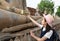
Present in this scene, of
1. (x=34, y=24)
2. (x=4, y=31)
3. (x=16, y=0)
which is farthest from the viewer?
(x=16, y=0)

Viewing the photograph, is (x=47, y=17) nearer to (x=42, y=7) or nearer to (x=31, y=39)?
(x=31, y=39)

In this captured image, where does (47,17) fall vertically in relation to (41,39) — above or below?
above

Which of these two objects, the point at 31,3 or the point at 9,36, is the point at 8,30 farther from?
the point at 31,3

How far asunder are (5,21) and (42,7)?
89.9 inches

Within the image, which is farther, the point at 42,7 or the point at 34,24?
the point at 42,7

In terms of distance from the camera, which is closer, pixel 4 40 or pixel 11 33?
pixel 4 40

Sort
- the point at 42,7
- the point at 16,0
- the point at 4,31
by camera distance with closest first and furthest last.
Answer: the point at 4,31 < the point at 16,0 < the point at 42,7

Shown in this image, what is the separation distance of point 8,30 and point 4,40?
137 millimetres

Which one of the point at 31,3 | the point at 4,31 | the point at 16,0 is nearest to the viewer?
the point at 4,31

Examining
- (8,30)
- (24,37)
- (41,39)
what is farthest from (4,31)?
(41,39)

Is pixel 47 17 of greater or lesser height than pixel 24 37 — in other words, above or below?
above

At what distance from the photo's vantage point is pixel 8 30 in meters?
1.63

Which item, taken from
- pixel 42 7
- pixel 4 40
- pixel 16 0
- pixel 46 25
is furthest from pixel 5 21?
pixel 42 7

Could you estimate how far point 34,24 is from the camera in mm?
1993
